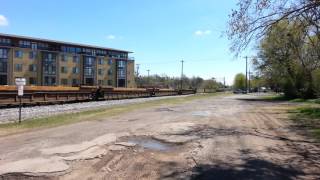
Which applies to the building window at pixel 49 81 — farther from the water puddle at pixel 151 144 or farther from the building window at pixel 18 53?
the water puddle at pixel 151 144

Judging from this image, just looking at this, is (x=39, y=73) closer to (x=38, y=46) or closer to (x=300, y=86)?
(x=38, y=46)

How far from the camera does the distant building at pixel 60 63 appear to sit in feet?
328

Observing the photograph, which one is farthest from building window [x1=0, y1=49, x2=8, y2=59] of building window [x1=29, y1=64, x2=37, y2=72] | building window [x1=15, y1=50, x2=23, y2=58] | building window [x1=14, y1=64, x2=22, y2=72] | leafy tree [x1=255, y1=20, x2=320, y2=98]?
leafy tree [x1=255, y1=20, x2=320, y2=98]

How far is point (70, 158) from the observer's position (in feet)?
35.9

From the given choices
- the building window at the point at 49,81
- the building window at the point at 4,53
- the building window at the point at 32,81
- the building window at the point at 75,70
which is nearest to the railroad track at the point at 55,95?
the building window at the point at 4,53

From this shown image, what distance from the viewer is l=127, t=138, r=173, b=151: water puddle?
512 inches

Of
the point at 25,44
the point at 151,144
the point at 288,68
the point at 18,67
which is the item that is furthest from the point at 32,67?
the point at 151,144

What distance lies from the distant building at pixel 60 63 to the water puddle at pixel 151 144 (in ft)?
271

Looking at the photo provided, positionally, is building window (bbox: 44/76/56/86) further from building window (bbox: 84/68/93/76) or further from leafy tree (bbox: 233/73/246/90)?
leafy tree (bbox: 233/73/246/90)

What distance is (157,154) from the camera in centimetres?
1188

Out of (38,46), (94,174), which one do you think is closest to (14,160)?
(94,174)

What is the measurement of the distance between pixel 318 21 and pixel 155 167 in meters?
13.5

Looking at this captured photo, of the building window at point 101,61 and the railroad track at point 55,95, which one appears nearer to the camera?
the railroad track at point 55,95

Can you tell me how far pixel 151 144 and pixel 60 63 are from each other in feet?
338
